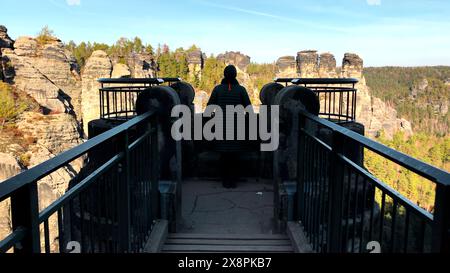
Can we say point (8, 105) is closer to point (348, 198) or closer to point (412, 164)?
point (348, 198)

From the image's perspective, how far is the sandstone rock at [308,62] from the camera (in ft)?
214

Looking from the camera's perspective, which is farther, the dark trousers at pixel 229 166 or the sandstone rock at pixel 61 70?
the sandstone rock at pixel 61 70

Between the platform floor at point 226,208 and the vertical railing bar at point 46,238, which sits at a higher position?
the vertical railing bar at point 46,238

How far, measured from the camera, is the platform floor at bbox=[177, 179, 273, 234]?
449 centimetres

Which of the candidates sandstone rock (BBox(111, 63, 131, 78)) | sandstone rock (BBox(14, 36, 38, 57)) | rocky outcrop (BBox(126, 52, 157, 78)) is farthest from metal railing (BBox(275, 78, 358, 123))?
rocky outcrop (BBox(126, 52, 157, 78))

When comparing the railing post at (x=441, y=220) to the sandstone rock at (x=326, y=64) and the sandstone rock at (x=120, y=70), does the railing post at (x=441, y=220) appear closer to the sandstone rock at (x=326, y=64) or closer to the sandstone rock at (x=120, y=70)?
the sandstone rock at (x=120, y=70)

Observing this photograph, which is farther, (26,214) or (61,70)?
(61,70)

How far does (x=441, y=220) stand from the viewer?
1.36 m

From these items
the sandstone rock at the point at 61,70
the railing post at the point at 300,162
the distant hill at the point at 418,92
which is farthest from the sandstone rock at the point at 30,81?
the distant hill at the point at 418,92

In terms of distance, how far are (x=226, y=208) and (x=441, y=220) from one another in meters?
3.86

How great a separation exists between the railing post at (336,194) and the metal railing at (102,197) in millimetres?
1472

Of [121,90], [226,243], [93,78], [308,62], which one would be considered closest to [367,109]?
[308,62]

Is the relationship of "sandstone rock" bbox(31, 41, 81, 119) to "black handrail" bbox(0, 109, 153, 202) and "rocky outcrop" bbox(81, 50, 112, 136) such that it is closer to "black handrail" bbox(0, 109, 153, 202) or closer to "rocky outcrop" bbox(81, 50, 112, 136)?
"rocky outcrop" bbox(81, 50, 112, 136)

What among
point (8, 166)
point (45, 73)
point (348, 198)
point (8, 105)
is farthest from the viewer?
point (45, 73)
